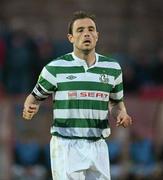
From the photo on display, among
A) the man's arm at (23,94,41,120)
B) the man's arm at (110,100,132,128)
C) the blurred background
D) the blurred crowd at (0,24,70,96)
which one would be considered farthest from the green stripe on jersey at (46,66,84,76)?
the blurred crowd at (0,24,70,96)

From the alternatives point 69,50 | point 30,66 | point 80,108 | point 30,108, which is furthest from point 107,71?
point 69,50

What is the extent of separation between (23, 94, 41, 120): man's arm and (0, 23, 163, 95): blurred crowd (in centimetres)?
668

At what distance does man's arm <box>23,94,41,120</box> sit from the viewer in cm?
791

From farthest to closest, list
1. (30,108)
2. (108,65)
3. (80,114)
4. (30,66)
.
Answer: (30,66), (108,65), (30,108), (80,114)

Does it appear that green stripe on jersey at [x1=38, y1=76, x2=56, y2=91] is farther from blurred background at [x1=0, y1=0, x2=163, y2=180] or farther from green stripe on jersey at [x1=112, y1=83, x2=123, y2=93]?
blurred background at [x1=0, y1=0, x2=163, y2=180]

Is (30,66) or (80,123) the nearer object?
(80,123)

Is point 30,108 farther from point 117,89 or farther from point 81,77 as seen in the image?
point 117,89

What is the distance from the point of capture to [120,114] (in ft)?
26.1

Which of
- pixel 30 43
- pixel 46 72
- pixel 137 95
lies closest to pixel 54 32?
pixel 30 43

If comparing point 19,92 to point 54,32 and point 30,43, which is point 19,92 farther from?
point 54,32

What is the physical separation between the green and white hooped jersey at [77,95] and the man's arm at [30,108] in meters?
0.09

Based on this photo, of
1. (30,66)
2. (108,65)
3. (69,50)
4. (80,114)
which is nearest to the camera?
(80,114)

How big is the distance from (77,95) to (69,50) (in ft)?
25.7

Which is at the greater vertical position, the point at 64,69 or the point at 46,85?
the point at 64,69
